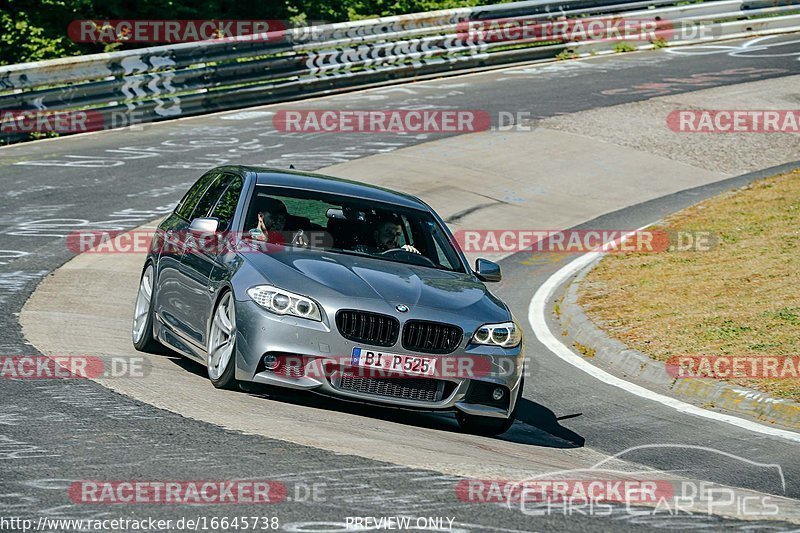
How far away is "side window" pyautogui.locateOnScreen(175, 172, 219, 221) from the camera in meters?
10.3

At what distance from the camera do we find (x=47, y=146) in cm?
2047

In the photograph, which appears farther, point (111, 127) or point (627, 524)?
point (111, 127)

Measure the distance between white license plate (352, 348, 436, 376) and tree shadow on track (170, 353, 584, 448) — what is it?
0.31 metres

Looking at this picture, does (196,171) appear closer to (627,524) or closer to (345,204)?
(345,204)

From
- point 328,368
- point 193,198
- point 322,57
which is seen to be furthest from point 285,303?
point 322,57

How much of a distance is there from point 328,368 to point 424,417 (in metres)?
1.40

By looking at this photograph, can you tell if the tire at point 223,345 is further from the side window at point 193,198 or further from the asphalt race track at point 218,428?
the side window at point 193,198

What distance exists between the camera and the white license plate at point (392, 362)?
780 centimetres

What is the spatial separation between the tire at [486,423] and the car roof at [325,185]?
200cm

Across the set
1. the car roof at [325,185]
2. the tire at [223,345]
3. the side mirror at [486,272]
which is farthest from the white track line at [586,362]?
the tire at [223,345]

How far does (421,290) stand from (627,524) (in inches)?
119

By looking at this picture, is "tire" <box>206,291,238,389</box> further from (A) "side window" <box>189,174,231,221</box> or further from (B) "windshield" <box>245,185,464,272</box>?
(A) "side window" <box>189,174,231,221</box>

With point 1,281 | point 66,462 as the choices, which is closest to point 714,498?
point 66,462

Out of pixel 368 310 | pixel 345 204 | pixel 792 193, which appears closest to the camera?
pixel 368 310
